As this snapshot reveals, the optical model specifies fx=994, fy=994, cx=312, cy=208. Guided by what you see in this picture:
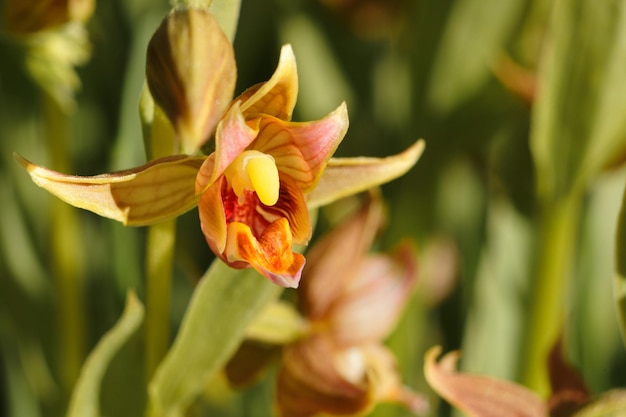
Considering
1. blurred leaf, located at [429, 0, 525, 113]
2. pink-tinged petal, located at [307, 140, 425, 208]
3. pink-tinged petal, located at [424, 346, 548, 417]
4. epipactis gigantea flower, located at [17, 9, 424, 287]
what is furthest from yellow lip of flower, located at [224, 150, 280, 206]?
blurred leaf, located at [429, 0, 525, 113]

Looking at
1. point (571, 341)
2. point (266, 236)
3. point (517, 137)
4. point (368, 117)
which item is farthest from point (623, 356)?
point (266, 236)

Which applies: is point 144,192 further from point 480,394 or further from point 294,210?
point 480,394

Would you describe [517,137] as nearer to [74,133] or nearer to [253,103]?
[74,133]

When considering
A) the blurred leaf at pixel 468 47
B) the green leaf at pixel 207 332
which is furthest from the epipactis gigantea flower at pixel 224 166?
the blurred leaf at pixel 468 47

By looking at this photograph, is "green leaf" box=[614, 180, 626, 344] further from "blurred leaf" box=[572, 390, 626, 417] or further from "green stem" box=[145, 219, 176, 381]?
"green stem" box=[145, 219, 176, 381]

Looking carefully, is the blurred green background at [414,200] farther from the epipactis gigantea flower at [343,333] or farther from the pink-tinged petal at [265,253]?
the pink-tinged petal at [265,253]

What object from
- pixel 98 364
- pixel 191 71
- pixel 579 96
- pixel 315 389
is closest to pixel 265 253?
pixel 191 71
